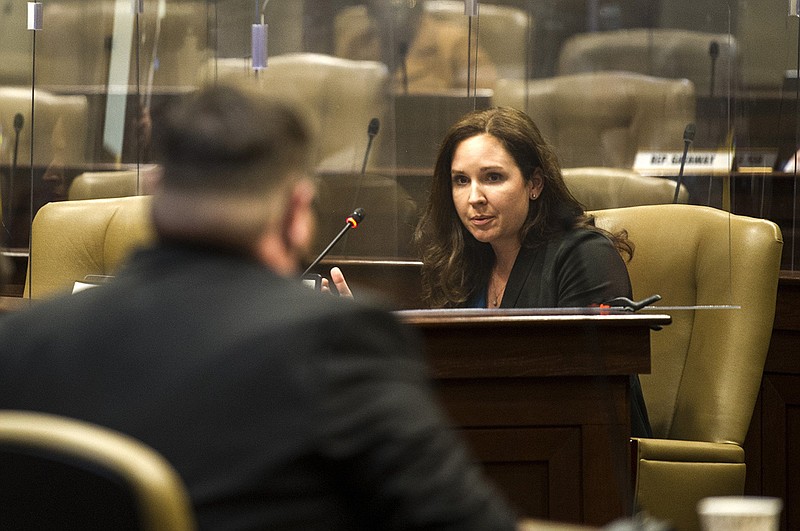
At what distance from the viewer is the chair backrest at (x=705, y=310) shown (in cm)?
290

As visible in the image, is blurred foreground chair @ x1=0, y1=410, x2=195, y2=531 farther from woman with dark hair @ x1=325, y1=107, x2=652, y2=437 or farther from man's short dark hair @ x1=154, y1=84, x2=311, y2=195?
woman with dark hair @ x1=325, y1=107, x2=652, y2=437

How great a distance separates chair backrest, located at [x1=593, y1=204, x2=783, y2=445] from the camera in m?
2.90

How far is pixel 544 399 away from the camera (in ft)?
7.75

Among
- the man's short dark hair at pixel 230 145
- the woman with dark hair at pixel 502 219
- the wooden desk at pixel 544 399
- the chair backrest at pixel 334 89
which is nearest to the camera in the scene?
the man's short dark hair at pixel 230 145

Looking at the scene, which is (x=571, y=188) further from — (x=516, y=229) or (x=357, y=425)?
(x=357, y=425)

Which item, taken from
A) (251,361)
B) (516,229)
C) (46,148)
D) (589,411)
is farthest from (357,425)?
(46,148)

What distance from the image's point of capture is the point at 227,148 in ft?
3.76

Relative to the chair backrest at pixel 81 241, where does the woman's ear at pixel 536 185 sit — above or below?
above

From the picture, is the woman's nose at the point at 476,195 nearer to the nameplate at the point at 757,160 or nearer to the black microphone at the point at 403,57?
the black microphone at the point at 403,57

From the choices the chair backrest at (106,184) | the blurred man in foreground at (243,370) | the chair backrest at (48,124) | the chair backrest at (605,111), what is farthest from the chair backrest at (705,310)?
the chair backrest at (48,124)

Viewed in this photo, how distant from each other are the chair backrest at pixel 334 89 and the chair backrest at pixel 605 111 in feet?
1.46

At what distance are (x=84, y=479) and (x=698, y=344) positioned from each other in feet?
7.21

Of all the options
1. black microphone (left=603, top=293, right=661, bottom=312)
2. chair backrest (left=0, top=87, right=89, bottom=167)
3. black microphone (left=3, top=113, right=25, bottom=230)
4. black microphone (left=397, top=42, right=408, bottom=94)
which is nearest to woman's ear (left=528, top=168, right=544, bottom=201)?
black microphone (left=603, top=293, right=661, bottom=312)

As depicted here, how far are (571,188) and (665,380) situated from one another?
0.58 meters
